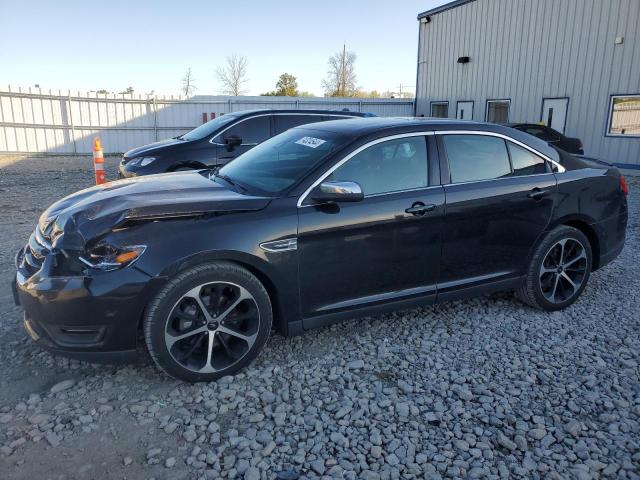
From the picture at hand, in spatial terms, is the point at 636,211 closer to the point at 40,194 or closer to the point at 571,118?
the point at 571,118

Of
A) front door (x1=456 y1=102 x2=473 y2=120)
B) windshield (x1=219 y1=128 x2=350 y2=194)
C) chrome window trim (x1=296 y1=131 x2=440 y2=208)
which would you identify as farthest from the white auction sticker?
front door (x1=456 y1=102 x2=473 y2=120)

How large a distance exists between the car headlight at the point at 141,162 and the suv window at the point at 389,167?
4.95 m

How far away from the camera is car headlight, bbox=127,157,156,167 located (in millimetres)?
7562

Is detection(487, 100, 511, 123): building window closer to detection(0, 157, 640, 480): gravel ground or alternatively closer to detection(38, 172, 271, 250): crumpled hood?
detection(0, 157, 640, 480): gravel ground

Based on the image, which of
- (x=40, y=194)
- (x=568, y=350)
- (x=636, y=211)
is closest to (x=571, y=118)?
(x=636, y=211)

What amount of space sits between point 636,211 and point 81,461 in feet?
30.3

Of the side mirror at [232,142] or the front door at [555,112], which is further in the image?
the front door at [555,112]

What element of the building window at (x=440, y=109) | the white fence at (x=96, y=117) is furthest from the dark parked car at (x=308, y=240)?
the building window at (x=440, y=109)

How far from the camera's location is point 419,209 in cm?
365

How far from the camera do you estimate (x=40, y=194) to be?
32.6 ft

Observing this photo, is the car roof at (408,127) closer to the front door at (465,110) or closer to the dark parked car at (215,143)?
the dark parked car at (215,143)

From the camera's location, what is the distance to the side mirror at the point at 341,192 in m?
3.26

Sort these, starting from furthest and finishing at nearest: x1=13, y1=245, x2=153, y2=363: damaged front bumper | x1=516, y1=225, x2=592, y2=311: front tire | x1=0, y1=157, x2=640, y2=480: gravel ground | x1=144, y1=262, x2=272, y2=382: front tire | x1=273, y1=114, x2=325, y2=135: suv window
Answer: x1=273, y1=114, x2=325, y2=135: suv window → x1=516, y1=225, x2=592, y2=311: front tire → x1=144, y1=262, x2=272, y2=382: front tire → x1=13, y1=245, x2=153, y2=363: damaged front bumper → x1=0, y1=157, x2=640, y2=480: gravel ground

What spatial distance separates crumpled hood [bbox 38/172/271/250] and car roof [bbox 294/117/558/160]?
3.23 feet
